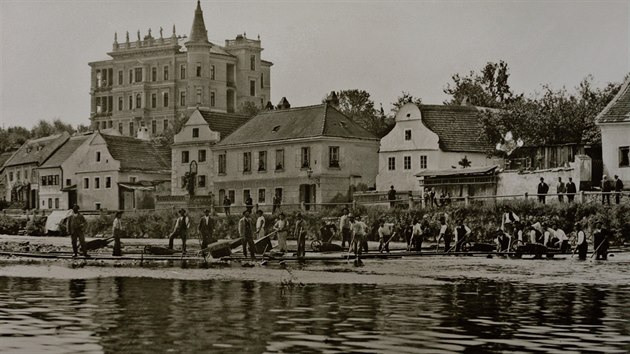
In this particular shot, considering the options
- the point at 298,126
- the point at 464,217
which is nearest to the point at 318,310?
the point at 464,217

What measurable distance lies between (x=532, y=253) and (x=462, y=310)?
15570 mm

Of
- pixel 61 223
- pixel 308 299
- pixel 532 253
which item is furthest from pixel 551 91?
pixel 308 299

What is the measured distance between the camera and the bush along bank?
42.9 m

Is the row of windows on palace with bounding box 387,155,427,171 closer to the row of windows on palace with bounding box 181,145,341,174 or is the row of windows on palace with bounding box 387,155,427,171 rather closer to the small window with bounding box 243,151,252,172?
the row of windows on palace with bounding box 181,145,341,174

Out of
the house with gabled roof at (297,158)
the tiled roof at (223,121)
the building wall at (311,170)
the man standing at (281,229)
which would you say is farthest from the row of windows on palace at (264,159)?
the man standing at (281,229)

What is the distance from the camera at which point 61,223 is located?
2618 inches

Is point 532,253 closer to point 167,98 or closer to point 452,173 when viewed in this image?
point 452,173

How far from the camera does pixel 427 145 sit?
2675 inches

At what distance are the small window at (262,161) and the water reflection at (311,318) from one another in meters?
49.1

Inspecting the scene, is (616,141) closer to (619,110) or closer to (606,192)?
(619,110)

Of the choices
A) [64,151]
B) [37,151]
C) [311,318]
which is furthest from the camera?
[37,151]

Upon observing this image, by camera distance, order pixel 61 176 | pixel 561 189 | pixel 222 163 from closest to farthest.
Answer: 1. pixel 561 189
2. pixel 222 163
3. pixel 61 176

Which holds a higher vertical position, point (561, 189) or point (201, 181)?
point (201, 181)

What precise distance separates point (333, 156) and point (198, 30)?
6978cm
